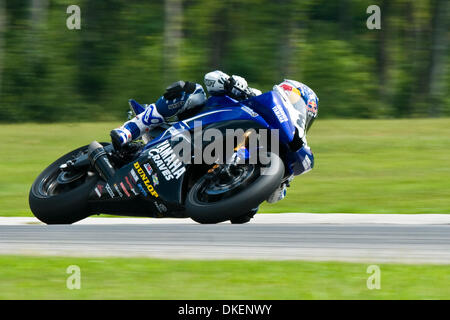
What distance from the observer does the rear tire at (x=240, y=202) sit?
627cm

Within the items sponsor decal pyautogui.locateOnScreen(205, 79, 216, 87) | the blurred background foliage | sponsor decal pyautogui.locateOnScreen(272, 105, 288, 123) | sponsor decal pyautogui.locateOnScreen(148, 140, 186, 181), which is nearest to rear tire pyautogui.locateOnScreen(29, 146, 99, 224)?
sponsor decal pyautogui.locateOnScreen(148, 140, 186, 181)

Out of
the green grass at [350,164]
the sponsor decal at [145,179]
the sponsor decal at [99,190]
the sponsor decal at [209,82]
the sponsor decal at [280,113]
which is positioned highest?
the sponsor decal at [209,82]

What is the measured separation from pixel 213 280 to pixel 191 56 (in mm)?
25293

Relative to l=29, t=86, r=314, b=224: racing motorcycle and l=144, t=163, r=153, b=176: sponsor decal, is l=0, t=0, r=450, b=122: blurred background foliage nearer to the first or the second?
l=29, t=86, r=314, b=224: racing motorcycle

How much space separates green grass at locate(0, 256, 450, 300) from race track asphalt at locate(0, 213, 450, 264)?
178 millimetres

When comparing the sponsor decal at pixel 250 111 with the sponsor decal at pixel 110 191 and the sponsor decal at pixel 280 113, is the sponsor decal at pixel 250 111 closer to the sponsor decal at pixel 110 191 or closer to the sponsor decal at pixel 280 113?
the sponsor decal at pixel 280 113

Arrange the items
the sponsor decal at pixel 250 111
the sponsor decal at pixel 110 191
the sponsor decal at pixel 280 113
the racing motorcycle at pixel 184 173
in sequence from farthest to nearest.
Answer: the sponsor decal at pixel 110 191 → the sponsor decal at pixel 250 111 → the sponsor decal at pixel 280 113 → the racing motorcycle at pixel 184 173

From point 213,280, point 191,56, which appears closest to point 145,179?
point 213,280

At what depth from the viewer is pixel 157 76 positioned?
95.1 ft

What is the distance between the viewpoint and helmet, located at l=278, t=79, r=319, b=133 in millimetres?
7078

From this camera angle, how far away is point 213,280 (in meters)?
5.27

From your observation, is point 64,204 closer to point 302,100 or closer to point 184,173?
point 184,173

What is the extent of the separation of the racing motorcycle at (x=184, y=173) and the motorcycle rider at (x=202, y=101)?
88 millimetres

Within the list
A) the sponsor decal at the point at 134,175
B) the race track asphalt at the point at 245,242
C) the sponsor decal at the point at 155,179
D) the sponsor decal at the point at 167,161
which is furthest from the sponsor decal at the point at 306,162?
the sponsor decal at the point at 134,175
